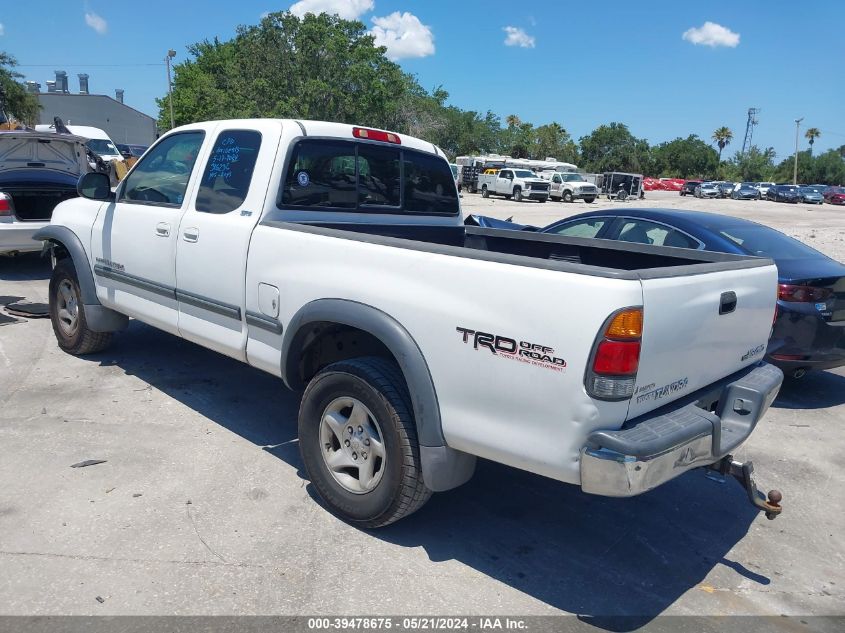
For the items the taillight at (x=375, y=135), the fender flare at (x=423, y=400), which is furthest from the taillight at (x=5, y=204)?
the fender flare at (x=423, y=400)

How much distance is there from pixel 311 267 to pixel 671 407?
6.22 ft

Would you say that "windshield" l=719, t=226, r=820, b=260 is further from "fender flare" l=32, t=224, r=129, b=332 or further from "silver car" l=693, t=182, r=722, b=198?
"silver car" l=693, t=182, r=722, b=198

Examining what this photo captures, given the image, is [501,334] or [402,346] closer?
[501,334]

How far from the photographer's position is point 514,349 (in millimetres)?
2748

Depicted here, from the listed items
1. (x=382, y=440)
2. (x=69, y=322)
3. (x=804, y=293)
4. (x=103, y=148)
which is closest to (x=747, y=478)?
(x=382, y=440)

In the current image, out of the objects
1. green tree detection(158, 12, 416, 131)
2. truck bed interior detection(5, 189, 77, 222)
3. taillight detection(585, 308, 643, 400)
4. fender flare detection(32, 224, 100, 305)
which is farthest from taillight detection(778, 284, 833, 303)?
green tree detection(158, 12, 416, 131)

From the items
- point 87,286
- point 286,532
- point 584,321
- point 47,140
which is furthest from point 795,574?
point 47,140

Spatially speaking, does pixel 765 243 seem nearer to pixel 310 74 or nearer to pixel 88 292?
pixel 88 292

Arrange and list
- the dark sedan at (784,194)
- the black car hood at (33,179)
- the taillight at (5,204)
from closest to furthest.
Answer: the taillight at (5,204) < the black car hood at (33,179) < the dark sedan at (784,194)

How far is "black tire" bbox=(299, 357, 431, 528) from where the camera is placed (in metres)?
3.21

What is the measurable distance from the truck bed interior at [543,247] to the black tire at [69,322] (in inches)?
107

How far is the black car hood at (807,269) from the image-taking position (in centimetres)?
560

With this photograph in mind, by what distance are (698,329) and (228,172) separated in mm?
2986

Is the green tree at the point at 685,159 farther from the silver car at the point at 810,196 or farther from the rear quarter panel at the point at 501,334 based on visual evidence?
the rear quarter panel at the point at 501,334
